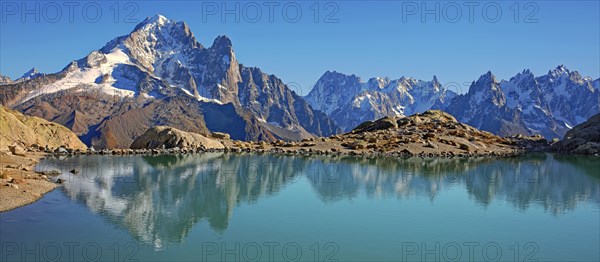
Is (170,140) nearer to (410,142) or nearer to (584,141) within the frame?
(410,142)

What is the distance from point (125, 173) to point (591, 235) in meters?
44.7

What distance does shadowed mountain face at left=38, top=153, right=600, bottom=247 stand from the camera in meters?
39.5

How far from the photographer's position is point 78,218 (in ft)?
119

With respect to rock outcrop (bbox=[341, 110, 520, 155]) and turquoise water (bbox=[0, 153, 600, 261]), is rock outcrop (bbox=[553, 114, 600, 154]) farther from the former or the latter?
turquoise water (bbox=[0, 153, 600, 261])

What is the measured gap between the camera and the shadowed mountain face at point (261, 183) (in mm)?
39531

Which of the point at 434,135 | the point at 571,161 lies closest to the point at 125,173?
the point at 434,135

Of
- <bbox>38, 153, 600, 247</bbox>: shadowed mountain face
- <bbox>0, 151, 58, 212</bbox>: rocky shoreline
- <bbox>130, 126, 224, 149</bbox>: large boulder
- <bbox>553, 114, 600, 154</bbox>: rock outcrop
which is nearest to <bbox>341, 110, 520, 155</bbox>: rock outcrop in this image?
<bbox>553, 114, 600, 154</bbox>: rock outcrop

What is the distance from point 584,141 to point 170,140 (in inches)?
3336

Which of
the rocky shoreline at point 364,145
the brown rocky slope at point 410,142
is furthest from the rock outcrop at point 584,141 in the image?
the brown rocky slope at point 410,142

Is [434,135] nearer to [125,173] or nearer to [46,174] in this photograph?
[125,173]

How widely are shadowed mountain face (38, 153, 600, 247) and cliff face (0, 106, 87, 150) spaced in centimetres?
1154

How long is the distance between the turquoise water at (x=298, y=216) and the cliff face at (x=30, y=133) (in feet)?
42.7

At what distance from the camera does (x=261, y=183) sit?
5759cm

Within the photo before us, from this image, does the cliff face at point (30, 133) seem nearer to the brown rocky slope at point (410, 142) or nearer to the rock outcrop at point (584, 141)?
the brown rocky slope at point (410, 142)
